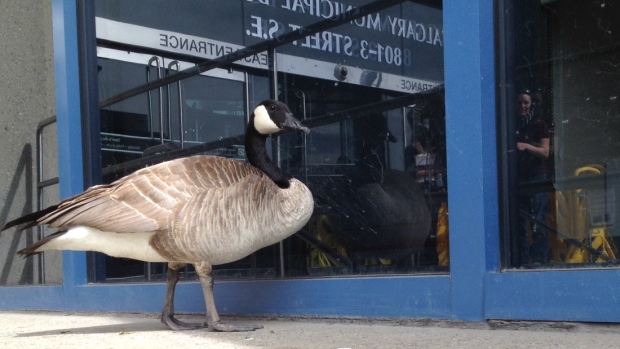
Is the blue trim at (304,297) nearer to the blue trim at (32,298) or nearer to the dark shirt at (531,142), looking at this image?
the blue trim at (32,298)

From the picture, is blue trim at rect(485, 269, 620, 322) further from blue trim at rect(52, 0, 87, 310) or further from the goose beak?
blue trim at rect(52, 0, 87, 310)

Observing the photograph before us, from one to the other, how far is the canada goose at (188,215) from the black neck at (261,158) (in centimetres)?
7

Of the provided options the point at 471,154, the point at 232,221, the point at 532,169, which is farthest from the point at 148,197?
the point at 532,169

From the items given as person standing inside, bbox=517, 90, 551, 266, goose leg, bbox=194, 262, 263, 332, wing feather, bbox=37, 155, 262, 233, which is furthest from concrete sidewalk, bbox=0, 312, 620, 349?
wing feather, bbox=37, 155, 262, 233

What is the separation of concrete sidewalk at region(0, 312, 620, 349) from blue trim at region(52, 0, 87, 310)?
882 mm

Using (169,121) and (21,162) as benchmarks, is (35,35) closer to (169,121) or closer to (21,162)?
(21,162)

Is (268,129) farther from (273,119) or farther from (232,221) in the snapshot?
(232,221)

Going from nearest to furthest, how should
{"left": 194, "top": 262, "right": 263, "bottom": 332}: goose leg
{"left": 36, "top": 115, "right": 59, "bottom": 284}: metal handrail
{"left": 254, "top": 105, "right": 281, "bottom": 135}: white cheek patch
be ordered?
1. {"left": 194, "top": 262, "right": 263, "bottom": 332}: goose leg
2. {"left": 254, "top": 105, "right": 281, "bottom": 135}: white cheek patch
3. {"left": 36, "top": 115, "right": 59, "bottom": 284}: metal handrail

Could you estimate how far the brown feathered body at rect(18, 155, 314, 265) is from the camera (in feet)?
12.6

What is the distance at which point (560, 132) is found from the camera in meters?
3.50

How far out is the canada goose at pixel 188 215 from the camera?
385cm

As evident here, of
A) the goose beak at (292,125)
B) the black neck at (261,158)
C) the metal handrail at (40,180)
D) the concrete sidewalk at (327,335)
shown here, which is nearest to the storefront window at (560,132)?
the concrete sidewalk at (327,335)

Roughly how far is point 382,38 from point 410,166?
27.1 inches

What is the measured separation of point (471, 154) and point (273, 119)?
116cm
